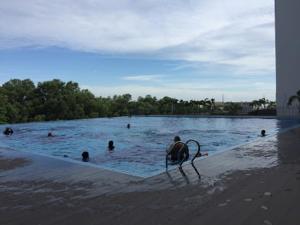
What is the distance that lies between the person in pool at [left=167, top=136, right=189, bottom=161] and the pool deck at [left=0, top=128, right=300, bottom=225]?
0.26 meters

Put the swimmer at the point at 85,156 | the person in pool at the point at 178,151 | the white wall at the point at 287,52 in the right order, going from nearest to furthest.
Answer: the person in pool at the point at 178,151
the swimmer at the point at 85,156
the white wall at the point at 287,52

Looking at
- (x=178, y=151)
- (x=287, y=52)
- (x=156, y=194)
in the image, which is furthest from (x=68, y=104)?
(x=156, y=194)

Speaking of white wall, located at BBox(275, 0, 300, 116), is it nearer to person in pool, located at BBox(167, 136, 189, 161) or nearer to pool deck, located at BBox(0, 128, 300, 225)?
pool deck, located at BBox(0, 128, 300, 225)

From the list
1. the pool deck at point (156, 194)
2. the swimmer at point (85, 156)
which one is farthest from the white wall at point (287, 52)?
the pool deck at point (156, 194)

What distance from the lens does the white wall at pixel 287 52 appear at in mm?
29016

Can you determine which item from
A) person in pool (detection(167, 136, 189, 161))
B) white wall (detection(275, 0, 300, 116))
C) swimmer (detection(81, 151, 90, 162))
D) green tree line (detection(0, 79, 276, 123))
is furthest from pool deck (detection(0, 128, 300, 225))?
green tree line (detection(0, 79, 276, 123))

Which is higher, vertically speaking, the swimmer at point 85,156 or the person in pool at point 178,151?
the person in pool at point 178,151

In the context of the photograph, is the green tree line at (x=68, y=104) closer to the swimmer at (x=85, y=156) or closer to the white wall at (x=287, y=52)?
the white wall at (x=287, y=52)

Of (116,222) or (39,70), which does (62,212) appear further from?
(39,70)

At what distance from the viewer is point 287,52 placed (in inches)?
1160

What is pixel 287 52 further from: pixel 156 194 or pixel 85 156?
pixel 156 194

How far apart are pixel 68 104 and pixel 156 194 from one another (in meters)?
33.5

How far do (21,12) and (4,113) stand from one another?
1910 cm

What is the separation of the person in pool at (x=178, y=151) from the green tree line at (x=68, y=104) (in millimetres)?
25261
